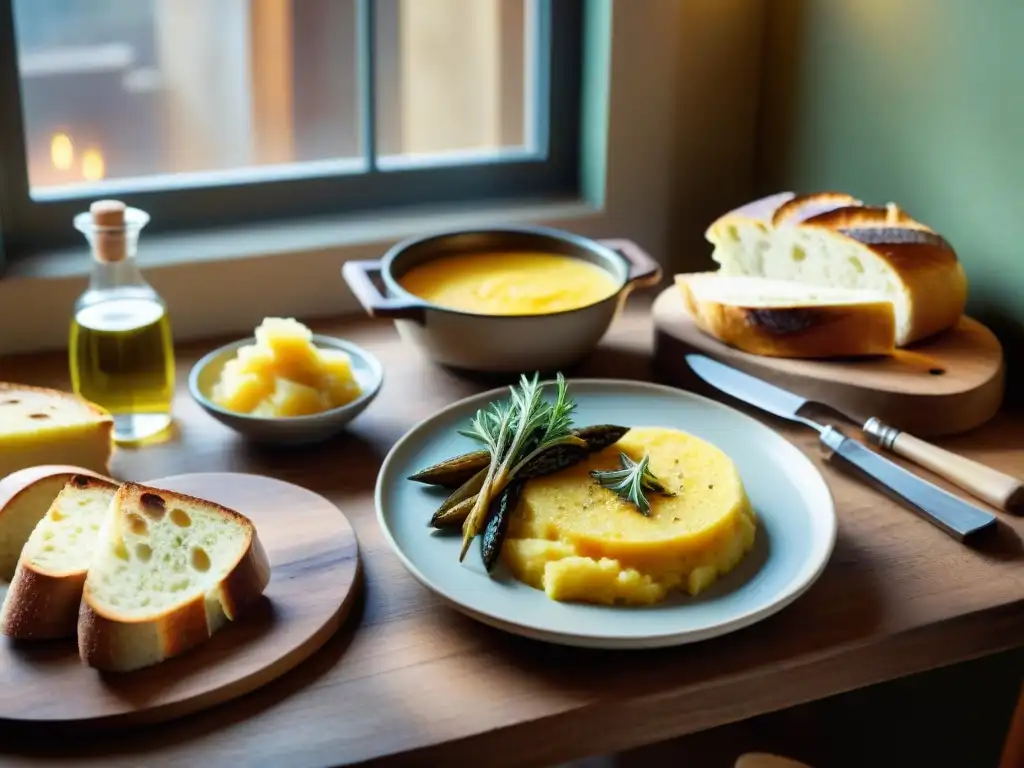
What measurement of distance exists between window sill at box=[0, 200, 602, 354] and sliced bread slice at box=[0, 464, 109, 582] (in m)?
0.47

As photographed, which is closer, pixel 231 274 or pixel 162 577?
pixel 162 577

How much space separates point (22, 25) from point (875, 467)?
1.18m

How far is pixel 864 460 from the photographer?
46.4 inches

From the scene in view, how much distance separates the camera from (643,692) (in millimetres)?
898

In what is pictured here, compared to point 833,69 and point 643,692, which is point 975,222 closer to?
point 833,69

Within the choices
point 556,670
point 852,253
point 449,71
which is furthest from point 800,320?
point 449,71

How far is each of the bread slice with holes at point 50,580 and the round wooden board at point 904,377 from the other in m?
0.71

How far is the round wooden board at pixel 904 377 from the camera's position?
4.10 feet

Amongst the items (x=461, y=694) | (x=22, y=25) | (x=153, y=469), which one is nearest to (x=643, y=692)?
(x=461, y=694)

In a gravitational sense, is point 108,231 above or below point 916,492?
above

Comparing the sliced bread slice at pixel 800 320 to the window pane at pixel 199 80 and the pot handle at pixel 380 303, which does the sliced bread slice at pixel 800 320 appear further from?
the window pane at pixel 199 80

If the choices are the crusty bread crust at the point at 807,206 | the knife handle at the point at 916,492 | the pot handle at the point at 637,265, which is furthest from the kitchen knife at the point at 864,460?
the crusty bread crust at the point at 807,206

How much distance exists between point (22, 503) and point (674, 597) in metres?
0.55

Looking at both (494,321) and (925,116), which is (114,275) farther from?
(925,116)
